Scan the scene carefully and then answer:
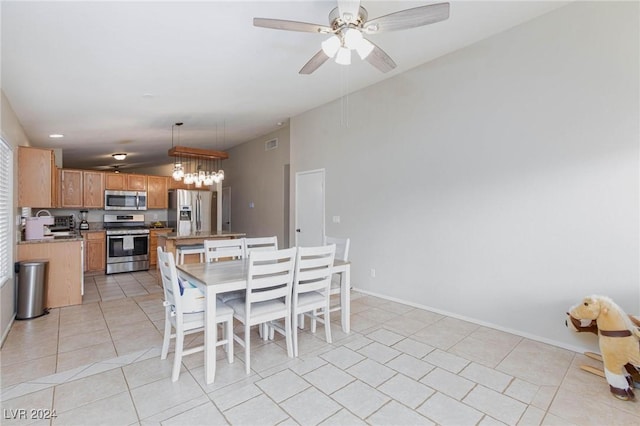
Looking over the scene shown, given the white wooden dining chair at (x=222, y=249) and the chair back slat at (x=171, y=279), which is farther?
the white wooden dining chair at (x=222, y=249)

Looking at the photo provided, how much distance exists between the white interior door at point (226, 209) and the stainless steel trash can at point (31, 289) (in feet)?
16.7

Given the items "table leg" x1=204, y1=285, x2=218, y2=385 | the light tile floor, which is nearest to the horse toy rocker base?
the light tile floor

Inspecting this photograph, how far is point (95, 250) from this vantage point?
20.6 feet

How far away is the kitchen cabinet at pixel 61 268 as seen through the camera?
4020 millimetres

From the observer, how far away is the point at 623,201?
2578mm

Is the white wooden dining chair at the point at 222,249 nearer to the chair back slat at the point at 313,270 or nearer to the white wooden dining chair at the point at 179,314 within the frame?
the white wooden dining chair at the point at 179,314

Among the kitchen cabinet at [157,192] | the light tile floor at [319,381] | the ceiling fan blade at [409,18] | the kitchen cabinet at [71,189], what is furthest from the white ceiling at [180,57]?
the light tile floor at [319,381]

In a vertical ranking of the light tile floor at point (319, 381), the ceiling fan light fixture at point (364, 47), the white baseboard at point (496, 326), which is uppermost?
the ceiling fan light fixture at point (364, 47)

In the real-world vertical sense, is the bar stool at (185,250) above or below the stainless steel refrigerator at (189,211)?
below

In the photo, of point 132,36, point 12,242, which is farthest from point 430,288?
point 12,242

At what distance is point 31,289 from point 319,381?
3732 mm

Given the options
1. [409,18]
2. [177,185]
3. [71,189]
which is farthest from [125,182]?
[409,18]

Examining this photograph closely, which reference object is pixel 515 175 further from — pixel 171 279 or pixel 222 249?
pixel 171 279

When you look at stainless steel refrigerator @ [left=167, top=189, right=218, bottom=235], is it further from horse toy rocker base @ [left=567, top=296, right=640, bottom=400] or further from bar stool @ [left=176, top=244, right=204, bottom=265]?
horse toy rocker base @ [left=567, top=296, right=640, bottom=400]
